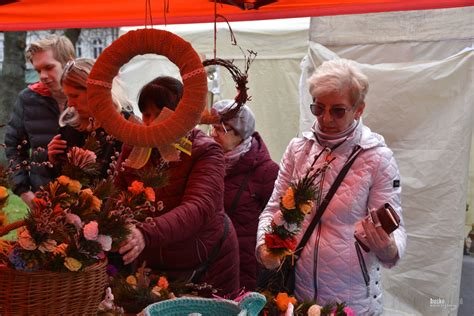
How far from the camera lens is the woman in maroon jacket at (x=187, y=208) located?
2131 millimetres

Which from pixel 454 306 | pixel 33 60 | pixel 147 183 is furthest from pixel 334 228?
pixel 454 306

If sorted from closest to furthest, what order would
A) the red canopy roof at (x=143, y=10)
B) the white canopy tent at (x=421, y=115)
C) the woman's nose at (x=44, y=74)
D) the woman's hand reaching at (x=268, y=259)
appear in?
the woman's hand reaching at (x=268, y=259) → the red canopy roof at (x=143, y=10) → the woman's nose at (x=44, y=74) → the white canopy tent at (x=421, y=115)

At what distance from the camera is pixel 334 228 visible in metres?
2.18

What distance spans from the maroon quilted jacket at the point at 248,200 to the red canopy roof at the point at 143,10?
748 mm

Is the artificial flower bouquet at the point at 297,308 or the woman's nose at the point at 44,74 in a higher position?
the woman's nose at the point at 44,74

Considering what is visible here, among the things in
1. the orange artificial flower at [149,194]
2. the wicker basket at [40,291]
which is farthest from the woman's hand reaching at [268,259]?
the wicker basket at [40,291]

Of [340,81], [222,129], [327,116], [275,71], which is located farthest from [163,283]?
[275,71]

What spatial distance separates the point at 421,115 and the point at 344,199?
2.05 m

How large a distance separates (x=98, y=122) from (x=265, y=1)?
124cm

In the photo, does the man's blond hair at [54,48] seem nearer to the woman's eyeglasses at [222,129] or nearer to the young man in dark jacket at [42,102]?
the young man in dark jacket at [42,102]

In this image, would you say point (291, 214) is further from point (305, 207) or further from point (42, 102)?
point (42, 102)

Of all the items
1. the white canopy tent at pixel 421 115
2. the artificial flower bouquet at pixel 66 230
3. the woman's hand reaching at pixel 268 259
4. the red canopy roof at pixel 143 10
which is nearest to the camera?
the artificial flower bouquet at pixel 66 230

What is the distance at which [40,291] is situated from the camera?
5.00 ft

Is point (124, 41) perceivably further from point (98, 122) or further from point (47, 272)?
point (47, 272)
